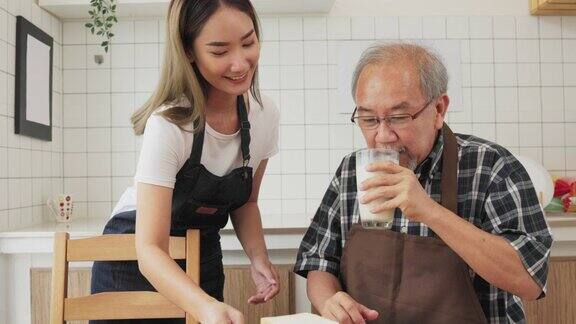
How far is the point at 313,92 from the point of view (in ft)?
9.76

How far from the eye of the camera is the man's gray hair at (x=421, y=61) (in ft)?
4.13

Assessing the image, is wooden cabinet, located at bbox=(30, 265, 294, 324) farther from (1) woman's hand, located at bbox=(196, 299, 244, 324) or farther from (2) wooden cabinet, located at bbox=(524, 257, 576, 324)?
(1) woman's hand, located at bbox=(196, 299, 244, 324)

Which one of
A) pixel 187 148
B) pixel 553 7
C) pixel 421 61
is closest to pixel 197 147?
pixel 187 148

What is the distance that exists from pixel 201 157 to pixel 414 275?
1.91 ft

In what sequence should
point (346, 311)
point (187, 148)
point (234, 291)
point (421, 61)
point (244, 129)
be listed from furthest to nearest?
point (234, 291) < point (244, 129) < point (187, 148) < point (421, 61) < point (346, 311)

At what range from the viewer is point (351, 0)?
2.98m

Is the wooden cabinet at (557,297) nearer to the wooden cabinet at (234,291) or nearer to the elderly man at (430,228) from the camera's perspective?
the wooden cabinet at (234,291)

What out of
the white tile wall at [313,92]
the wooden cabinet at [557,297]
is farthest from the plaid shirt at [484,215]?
the white tile wall at [313,92]

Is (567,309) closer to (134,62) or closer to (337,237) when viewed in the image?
(337,237)

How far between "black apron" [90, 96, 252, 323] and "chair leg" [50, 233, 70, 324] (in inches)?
6.1

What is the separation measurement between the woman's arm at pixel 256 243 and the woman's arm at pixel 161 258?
25 centimetres

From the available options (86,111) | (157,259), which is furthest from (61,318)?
(86,111)

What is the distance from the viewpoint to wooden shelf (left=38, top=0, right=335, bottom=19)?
8.88ft

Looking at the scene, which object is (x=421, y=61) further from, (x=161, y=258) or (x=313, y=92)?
(x=313, y=92)
